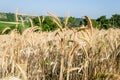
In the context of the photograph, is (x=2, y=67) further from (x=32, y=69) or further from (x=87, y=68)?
(x=87, y=68)

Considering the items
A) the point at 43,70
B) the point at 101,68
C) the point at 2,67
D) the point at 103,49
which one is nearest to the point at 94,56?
the point at 101,68

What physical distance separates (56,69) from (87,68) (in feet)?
1.70

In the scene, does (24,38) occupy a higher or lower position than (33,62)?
higher

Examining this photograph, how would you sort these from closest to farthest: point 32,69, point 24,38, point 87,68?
point 87,68 < point 32,69 < point 24,38

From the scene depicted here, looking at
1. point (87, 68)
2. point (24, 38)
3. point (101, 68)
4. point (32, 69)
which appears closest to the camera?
point (87, 68)

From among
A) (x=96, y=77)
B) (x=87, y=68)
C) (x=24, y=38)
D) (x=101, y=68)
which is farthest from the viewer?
(x=24, y=38)

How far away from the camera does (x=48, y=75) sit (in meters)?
3.60

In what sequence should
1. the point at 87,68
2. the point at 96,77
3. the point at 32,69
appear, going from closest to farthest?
the point at 96,77, the point at 87,68, the point at 32,69

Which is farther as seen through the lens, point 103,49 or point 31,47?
point 31,47

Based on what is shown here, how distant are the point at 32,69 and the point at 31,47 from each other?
1.90ft

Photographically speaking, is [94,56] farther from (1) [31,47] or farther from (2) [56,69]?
(1) [31,47]

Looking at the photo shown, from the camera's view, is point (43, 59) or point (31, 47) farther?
point (31, 47)

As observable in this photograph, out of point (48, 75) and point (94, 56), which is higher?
point (94, 56)

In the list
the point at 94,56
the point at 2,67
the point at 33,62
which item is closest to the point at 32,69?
the point at 33,62
